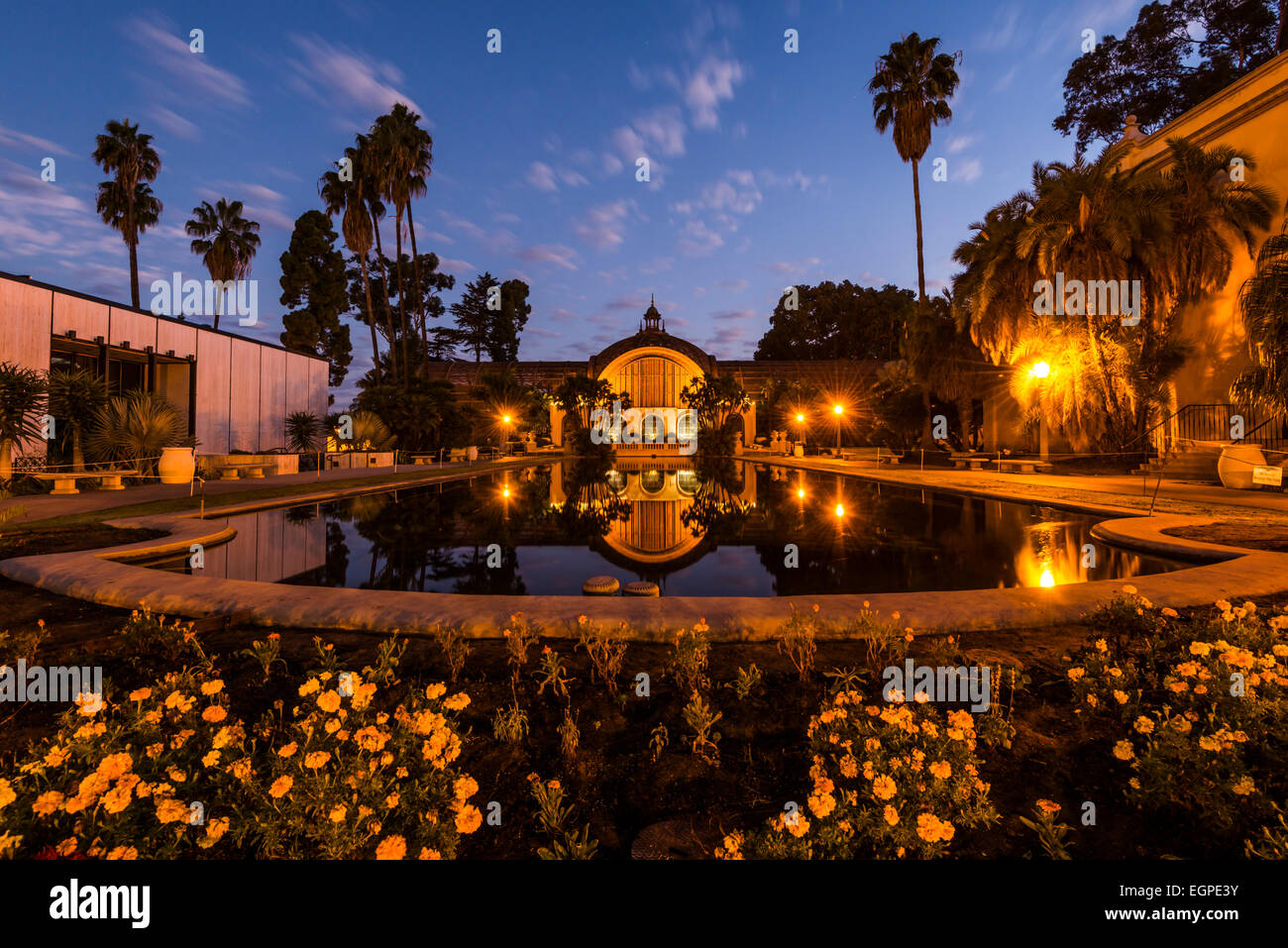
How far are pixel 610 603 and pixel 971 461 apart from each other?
2604 cm

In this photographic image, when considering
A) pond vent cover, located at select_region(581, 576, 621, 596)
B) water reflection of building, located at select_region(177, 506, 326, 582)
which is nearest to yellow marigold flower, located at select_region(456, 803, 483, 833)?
pond vent cover, located at select_region(581, 576, 621, 596)

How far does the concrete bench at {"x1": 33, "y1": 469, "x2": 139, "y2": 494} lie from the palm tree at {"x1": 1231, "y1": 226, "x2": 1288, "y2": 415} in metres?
26.8

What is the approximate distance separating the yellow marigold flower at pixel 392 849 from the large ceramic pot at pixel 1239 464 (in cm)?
2114

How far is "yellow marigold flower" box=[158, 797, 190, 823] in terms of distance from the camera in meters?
2.07

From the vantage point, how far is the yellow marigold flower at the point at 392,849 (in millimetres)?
1994

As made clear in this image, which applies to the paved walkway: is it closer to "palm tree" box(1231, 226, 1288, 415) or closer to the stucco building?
"palm tree" box(1231, 226, 1288, 415)

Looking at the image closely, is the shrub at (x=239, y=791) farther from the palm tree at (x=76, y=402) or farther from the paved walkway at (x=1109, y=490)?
the palm tree at (x=76, y=402)

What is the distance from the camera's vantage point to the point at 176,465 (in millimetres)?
17734

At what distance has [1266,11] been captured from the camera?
97.7ft

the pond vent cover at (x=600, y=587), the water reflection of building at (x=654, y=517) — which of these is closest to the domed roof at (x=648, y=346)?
the water reflection of building at (x=654, y=517)

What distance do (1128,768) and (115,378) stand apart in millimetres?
31749

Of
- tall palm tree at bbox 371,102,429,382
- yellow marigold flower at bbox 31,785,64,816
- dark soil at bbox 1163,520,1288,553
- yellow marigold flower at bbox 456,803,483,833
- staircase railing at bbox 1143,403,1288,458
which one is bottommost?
yellow marigold flower at bbox 456,803,483,833
